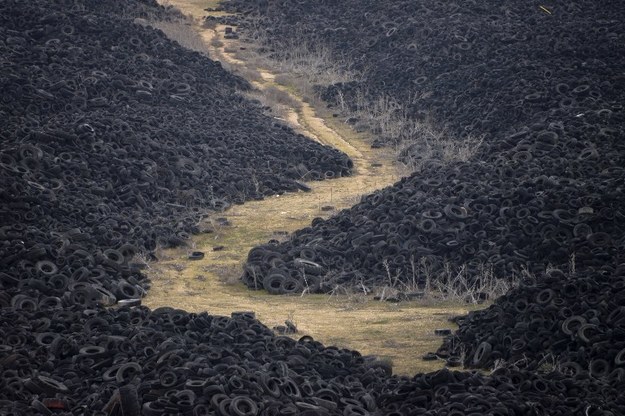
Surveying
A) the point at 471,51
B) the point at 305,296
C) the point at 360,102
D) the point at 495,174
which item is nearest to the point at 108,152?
the point at 305,296

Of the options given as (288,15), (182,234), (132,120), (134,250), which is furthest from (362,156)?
(288,15)

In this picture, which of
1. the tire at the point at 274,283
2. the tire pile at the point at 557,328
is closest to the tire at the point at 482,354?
the tire pile at the point at 557,328

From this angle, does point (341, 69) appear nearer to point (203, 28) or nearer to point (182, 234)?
point (203, 28)

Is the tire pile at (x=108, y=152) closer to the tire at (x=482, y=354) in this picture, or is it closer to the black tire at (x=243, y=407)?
the black tire at (x=243, y=407)

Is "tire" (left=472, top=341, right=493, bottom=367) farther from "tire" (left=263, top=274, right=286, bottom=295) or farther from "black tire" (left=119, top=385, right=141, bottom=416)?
"tire" (left=263, top=274, right=286, bottom=295)

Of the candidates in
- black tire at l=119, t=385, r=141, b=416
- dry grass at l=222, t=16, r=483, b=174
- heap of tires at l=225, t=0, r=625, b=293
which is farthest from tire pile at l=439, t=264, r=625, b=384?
dry grass at l=222, t=16, r=483, b=174
